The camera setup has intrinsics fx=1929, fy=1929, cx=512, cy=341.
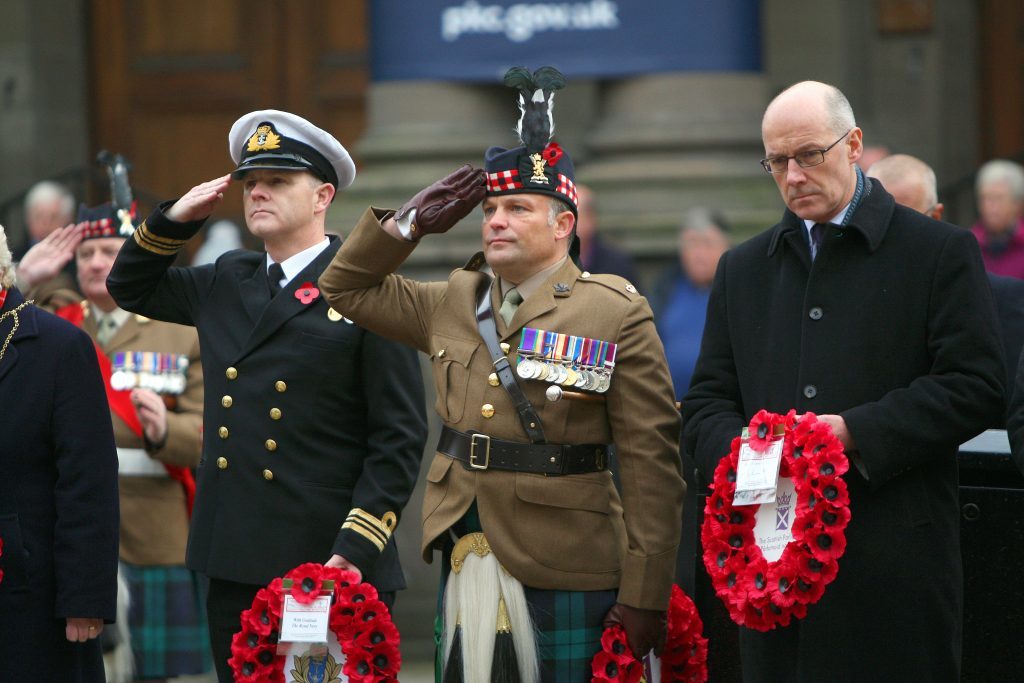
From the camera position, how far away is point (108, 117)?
44.7 feet

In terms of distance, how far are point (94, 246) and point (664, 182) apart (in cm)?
314

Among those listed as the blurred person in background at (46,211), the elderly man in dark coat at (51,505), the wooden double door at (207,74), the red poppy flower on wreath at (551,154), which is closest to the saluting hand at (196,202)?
the elderly man in dark coat at (51,505)

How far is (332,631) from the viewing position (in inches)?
205

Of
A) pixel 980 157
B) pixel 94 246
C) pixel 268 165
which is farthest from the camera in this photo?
pixel 980 157

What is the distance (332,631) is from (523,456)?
76cm

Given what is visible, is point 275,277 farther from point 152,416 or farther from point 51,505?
point 152,416

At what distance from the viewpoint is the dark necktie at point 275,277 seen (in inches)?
221

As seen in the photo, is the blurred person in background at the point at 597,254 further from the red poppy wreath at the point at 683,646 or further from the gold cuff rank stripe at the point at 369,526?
the red poppy wreath at the point at 683,646

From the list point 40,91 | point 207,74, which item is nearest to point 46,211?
point 40,91

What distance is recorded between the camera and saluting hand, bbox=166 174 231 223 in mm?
5566

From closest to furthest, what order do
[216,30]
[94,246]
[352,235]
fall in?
[352,235], [94,246], [216,30]

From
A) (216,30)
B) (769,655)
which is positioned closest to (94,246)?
(769,655)

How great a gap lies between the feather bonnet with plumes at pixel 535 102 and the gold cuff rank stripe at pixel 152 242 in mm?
1153

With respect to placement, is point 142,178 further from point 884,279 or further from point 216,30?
point 884,279
